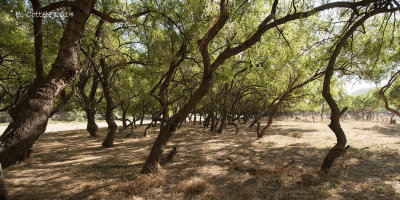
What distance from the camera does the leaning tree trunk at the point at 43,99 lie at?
11.3 ft

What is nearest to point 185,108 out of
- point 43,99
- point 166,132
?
point 166,132

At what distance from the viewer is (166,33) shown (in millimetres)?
8508

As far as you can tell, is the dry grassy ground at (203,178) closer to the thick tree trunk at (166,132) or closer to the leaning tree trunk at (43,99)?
the thick tree trunk at (166,132)

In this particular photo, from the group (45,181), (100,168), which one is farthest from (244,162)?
(45,181)

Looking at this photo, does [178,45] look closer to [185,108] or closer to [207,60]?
[207,60]

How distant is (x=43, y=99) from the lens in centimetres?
370

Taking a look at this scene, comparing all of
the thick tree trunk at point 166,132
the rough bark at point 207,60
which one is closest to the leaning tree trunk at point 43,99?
the rough bark at point 207,60

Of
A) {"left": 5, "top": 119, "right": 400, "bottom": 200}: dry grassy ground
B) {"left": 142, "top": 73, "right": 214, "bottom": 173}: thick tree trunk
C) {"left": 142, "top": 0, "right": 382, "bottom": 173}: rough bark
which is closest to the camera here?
{"left": 5, "top": 119, "right": 400, "bottom": 200}: dry grassy ground

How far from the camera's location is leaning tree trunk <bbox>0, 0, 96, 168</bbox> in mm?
3455

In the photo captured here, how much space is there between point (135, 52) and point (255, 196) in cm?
1033

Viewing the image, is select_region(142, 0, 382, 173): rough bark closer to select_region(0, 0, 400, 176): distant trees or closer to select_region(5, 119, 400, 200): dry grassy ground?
select_region(0, 0, 400, 176): distant trees

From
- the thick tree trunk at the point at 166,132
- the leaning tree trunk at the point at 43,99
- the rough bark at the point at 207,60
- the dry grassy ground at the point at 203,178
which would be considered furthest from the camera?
the thick tree trunk at the point at 166,132

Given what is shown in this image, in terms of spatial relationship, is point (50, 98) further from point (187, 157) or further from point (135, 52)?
point (135, 52)

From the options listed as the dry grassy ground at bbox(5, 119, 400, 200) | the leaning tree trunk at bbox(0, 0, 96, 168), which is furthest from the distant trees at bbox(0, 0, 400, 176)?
the dry grassy ground at bbox(5, 119, 400, 200)
